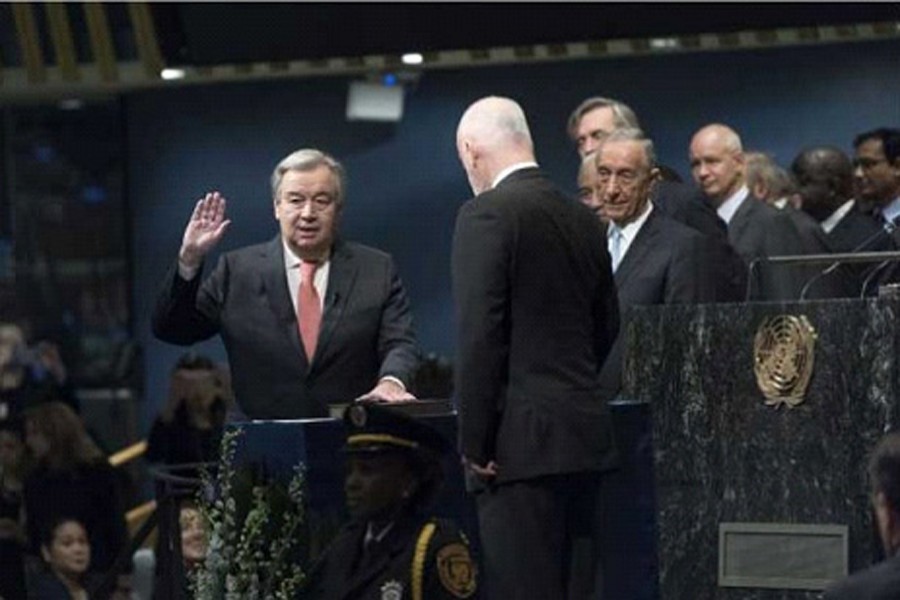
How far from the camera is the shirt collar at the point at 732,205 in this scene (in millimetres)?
13797

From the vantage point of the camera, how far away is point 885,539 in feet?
27.0

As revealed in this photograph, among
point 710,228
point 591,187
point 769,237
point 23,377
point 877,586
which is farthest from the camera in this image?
point 23,377

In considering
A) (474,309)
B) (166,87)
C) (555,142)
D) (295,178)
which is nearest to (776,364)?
(474,309)

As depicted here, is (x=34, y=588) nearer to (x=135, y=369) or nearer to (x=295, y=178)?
(x=295, y=178)

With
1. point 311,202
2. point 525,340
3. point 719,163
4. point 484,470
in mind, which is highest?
point 719,163

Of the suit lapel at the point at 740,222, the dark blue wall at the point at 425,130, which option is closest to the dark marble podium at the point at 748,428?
the suit lapel at the point at 740,222

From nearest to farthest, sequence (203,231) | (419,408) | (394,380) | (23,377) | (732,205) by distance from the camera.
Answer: (419,408) → (394,380) → (203,231) → (732,205) → (23,377)

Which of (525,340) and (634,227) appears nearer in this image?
(525,340)

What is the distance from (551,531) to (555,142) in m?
8.54

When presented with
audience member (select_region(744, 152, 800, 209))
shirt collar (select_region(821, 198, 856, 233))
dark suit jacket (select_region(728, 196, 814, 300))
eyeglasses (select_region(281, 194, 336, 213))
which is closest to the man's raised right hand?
eyeglasses (select_region(281, 194, 336, 213))

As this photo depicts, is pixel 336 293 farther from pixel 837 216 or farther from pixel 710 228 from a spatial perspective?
pixel 837 216

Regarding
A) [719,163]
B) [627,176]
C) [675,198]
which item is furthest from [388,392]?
[719,163]

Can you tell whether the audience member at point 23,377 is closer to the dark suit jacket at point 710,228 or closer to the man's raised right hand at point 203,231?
the dark suit jacket at point 710,228

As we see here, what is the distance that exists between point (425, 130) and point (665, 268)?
753cm
